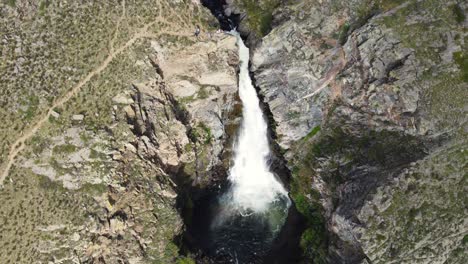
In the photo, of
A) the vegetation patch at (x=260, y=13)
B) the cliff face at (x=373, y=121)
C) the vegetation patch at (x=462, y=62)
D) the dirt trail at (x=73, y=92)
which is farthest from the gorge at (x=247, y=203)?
the vegetation patch at (x=462, y=62)

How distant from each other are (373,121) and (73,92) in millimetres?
34126

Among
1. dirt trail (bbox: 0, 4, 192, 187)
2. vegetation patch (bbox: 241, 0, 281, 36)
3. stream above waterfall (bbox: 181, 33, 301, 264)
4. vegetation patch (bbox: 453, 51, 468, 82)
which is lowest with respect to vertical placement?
stream above waterfall (bbox: 181, 33, 301, 264)

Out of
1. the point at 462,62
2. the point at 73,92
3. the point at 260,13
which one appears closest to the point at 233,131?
the point at 260,13

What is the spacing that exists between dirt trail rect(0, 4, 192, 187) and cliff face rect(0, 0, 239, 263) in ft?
0.35

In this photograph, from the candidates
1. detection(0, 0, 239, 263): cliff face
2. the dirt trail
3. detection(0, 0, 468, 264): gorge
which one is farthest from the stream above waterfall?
the dirt trail

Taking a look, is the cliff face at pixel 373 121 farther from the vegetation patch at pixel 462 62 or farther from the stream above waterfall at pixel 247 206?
the stream above waterfall at pixel 247 206

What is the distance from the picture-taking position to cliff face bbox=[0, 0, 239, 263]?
4684 centimetres

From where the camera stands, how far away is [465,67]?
5334 cm

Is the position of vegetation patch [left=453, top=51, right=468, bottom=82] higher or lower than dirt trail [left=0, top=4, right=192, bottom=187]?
higher

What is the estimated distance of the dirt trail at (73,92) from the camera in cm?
4669

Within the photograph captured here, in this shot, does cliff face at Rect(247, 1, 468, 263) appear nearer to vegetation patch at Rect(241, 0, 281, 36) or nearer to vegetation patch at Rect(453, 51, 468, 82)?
vegetation patch at Rect(453, 51, 468, 82)

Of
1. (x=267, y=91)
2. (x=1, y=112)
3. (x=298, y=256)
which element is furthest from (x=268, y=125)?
(x=1, y=112)

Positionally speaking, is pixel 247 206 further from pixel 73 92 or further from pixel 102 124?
pixel 73 92

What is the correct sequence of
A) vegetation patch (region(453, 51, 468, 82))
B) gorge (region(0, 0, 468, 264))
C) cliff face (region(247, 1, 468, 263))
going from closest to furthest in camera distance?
gorge (region(0, 0, 468, 264))
cliff face (region(247, 1, 468, 263))
vegetation patch (region(453, 51, 468, 82))
